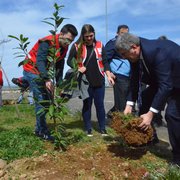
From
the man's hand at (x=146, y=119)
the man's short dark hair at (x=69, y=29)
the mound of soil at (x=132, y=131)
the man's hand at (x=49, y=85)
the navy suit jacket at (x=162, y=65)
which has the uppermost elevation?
the man's short dark hair at (x=69, y=29)

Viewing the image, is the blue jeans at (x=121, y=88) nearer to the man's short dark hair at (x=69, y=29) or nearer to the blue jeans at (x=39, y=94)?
the blue jeans at (x=39, y=94)

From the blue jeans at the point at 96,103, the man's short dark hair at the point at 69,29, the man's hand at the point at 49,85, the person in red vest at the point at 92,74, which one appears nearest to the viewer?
the man's hand at the point at 49,85

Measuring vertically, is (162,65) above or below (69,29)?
below

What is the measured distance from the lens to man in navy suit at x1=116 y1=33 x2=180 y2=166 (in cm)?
442

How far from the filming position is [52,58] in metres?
5.07

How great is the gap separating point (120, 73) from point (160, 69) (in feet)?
8.34

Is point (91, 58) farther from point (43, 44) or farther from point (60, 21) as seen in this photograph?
point (60, 21)

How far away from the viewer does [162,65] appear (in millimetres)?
4418

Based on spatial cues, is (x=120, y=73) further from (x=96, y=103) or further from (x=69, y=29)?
(x=69, y=29)

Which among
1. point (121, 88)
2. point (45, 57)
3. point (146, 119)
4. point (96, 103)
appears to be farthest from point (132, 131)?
point (121, 88)

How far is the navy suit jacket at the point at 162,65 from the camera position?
14.5 feet

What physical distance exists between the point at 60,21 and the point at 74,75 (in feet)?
2.43

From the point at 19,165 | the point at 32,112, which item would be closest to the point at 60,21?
the point at 19,165

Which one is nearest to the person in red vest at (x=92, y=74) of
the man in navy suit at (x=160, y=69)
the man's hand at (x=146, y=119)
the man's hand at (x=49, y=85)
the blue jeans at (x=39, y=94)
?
the blue jeans at (x=39, y=94)
